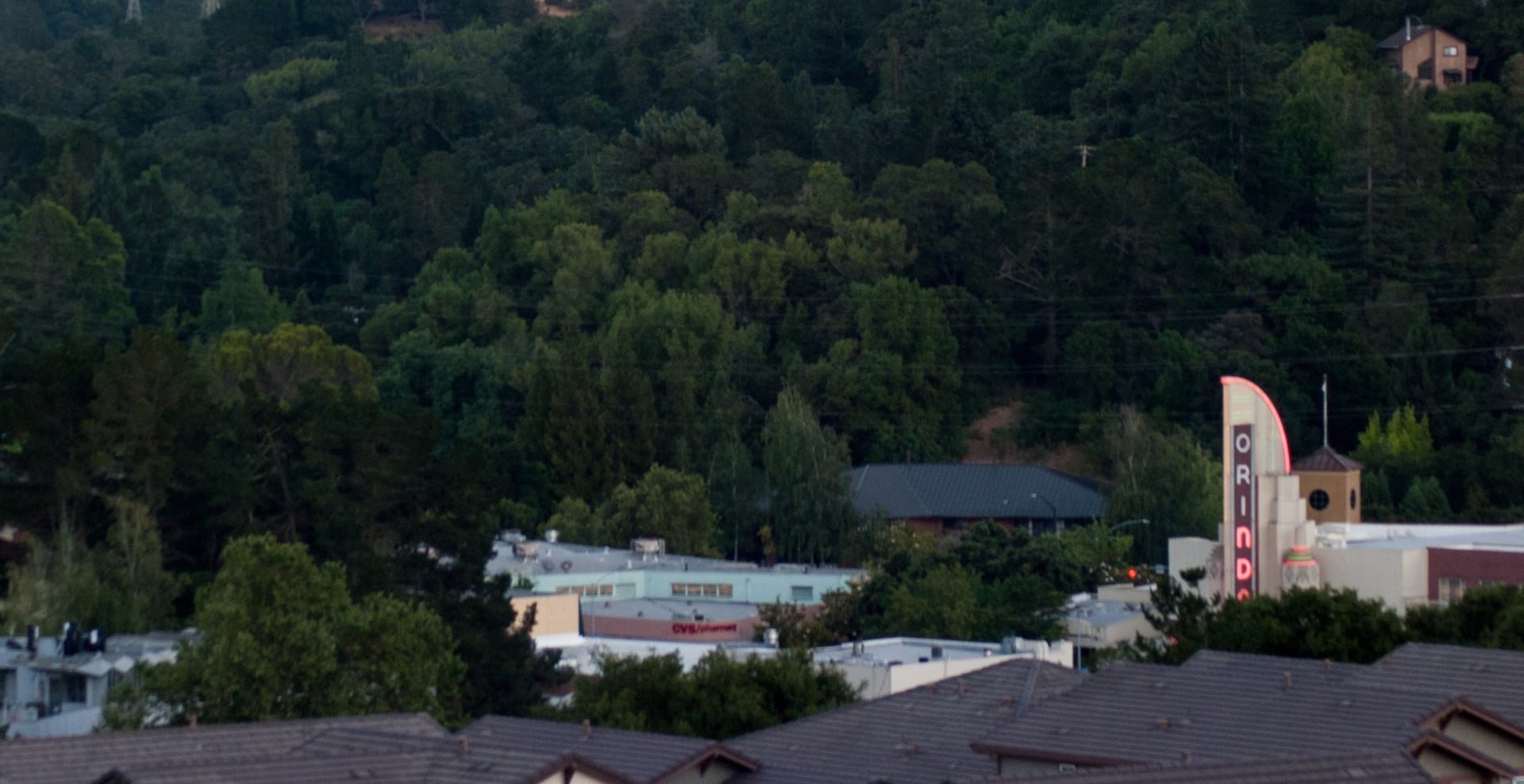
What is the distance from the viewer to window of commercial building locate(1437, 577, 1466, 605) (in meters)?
50.7

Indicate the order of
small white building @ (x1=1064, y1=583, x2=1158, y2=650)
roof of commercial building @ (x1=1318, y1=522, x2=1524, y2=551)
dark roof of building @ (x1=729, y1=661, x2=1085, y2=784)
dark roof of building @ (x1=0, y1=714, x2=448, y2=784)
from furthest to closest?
small white building @ (x1=1064, y1=583, x2=1158, y2=650) → roof of commercial building @ (x1=1318, y1=522, x2=1524, y2=551) → dark roof of building @ (x1=729, y1=661, x2=1085, y2=784) → dark roof of building @ (x1=0, y1=714, x2=448, y2=784)

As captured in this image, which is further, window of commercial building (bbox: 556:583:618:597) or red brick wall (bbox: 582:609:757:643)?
window of commercial building (bbox: 556:583:618:597)

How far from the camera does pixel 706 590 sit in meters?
65.0

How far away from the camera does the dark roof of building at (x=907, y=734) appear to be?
25.6m

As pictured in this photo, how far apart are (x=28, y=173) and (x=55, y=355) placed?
4495cm

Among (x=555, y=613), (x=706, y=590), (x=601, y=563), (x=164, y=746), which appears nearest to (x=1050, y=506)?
(x=706, y=590)

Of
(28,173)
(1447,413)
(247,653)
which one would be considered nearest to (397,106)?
(28,173)

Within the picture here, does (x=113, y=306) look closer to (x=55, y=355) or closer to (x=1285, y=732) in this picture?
(x=55, y=355)

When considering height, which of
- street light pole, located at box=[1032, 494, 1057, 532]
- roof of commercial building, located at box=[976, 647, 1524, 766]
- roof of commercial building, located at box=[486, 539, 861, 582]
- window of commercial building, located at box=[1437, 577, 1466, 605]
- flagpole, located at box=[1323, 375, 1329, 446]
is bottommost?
roof of commercial building, located at box=[976, 647, 1524, 766]

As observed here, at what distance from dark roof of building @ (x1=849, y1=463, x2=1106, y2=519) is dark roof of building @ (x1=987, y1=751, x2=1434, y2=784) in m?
55.3

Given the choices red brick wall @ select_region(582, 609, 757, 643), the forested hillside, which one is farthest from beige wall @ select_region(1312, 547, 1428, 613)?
the forested hillside

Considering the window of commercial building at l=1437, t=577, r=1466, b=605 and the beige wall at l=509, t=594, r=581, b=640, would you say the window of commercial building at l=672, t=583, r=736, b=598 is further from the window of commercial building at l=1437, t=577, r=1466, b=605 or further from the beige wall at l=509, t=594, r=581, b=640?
the window of commercial building at l=1437, t=577, r=1466, b=605

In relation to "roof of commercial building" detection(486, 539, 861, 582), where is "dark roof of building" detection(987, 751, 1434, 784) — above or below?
below

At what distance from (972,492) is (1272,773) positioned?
58.7 meters
